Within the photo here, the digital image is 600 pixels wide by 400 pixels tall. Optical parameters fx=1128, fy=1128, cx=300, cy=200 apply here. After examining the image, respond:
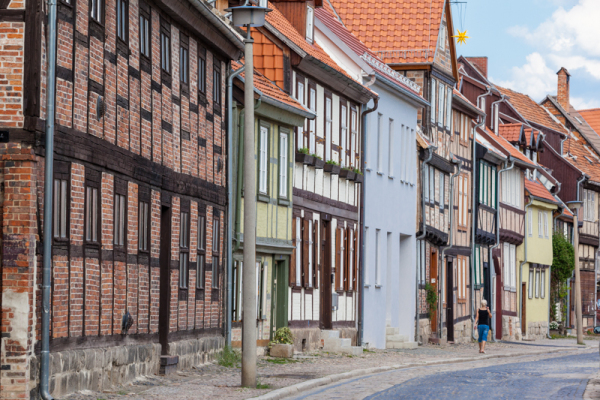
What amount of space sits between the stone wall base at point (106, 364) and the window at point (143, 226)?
5.28ft

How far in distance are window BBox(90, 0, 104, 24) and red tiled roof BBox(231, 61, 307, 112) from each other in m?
8.33

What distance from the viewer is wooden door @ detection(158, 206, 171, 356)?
19.5m

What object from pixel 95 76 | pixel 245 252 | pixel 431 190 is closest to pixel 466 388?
pixel 245 252

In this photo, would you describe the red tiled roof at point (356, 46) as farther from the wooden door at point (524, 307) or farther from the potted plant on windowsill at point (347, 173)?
the wooden door at point (524, 307)

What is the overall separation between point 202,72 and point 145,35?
3.57 metres

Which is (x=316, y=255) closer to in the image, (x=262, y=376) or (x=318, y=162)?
(x=318, y=162)

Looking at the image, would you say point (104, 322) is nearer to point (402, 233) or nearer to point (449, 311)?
point (402, 233)

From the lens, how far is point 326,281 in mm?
30453

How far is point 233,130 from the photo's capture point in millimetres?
24094

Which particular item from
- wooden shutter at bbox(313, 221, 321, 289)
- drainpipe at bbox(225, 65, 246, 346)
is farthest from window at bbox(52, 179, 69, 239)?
wooden shutter at bbox(313, 221, 321, 289)

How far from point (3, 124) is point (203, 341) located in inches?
353

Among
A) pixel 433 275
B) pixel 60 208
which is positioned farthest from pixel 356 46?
pixel 60 208

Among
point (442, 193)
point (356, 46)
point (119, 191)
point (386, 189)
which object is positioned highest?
point (356, 46)

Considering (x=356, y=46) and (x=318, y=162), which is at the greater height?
(x=356, y=46)
